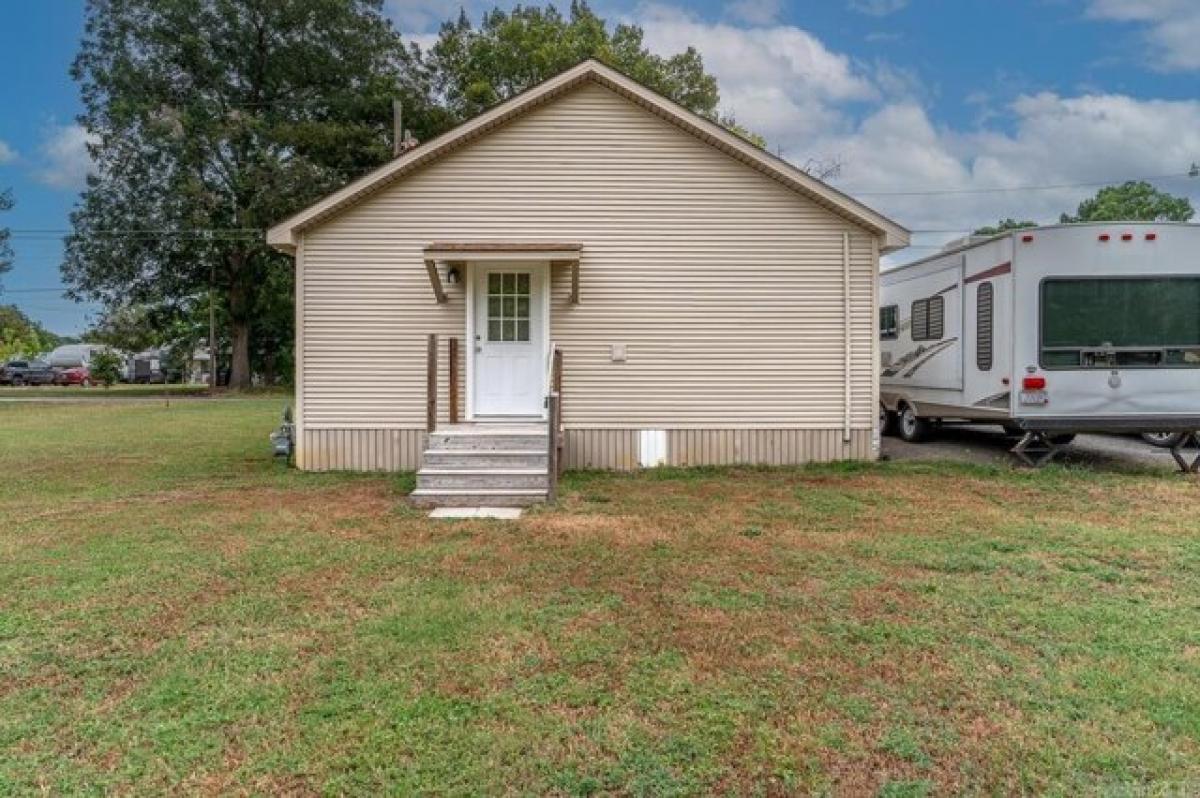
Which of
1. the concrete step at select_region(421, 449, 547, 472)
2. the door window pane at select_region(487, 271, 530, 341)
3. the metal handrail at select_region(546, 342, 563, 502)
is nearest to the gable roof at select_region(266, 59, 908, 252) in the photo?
the door window pane at select_region(487, 271, 530, 341)

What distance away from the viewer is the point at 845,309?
9398 mm

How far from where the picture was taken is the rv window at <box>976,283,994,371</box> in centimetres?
910

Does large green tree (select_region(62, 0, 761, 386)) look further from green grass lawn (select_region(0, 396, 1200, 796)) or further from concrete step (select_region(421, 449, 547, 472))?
green grass lawn (select_region(0, 396, 1200, 796))

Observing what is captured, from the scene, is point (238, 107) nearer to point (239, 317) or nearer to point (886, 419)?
point (239, 317)

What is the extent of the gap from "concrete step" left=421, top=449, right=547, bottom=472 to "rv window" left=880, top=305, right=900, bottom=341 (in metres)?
7.10

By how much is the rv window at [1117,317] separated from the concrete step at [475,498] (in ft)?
20.7

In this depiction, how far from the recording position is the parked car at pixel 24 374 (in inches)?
1699

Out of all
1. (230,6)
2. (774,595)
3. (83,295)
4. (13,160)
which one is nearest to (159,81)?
(230,6)

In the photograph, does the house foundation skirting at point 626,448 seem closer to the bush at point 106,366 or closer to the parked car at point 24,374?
the bush at point 106,366

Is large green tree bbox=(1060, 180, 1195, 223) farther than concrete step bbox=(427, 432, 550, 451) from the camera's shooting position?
Yes

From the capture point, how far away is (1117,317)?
8539 mm

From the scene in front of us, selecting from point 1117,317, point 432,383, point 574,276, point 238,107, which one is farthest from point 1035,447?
point 238,107

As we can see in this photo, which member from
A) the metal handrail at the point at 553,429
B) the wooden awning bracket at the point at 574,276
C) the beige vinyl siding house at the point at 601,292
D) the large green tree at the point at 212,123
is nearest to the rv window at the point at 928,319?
the beige vinyl siding house at the point at 601,292

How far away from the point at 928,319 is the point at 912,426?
6.34ft
